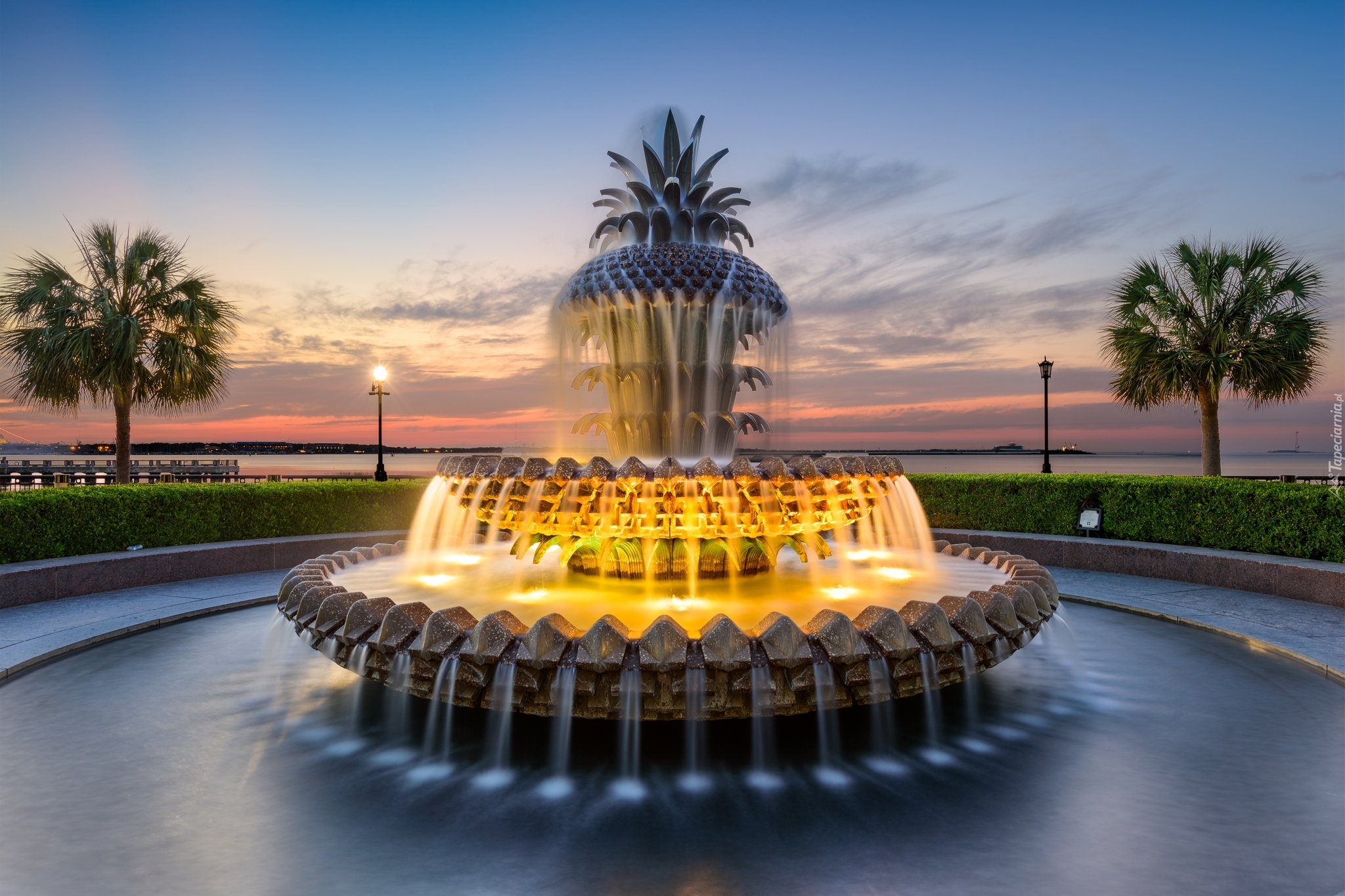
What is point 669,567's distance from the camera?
19.1 feet

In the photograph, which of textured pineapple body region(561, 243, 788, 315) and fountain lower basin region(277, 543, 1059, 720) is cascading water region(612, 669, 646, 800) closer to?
fountain lower basin region(277, 543, 1059, 720)

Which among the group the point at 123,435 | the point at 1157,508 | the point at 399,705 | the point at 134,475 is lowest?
the point at 399,705

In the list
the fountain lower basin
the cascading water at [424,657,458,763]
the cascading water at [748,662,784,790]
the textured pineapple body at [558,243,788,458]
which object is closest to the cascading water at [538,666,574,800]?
the fountain lower basin

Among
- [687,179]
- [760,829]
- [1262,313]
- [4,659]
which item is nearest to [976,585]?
[760,829]

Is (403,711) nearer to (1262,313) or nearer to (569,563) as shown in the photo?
(569,563)

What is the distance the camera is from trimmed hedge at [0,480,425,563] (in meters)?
9.59

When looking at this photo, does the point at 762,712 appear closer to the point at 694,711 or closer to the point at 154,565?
the point at 694,711

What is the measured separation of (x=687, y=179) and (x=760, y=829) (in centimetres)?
525

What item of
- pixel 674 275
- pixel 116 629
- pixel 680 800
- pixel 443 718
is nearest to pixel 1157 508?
pixel 674 275

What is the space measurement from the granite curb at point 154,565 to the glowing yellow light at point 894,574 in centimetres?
926

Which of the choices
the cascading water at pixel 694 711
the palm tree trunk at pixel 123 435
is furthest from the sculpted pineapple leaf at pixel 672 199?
the palm tree trunk at pixel 123 435

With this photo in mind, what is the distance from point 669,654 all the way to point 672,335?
9.74 ft

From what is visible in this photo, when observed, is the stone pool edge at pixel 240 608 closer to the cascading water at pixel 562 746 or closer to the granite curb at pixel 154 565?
the granite curb at pixel 154 565

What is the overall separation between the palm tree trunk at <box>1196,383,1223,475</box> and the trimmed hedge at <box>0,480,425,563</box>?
58.4 ft
